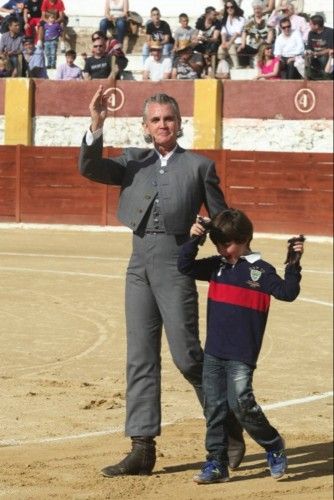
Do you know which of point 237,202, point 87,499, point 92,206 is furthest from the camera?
point 237,202

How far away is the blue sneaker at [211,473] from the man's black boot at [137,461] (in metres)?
0.17

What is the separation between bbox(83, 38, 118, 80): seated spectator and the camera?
515 centimetres

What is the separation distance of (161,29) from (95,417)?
1.61m

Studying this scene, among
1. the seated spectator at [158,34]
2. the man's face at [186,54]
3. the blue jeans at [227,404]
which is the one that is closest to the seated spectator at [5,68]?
the seated spectator at [158,34]

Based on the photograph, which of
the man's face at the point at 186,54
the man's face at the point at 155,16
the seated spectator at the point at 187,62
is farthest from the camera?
the man's face at the point at 186,54

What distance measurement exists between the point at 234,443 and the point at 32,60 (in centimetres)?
143

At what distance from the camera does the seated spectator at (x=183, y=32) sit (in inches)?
215

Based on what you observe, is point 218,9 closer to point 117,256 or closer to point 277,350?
point 277,350

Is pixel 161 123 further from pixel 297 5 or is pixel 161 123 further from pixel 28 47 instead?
pixel 297 5

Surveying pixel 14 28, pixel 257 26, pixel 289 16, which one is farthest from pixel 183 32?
pixel 14 28

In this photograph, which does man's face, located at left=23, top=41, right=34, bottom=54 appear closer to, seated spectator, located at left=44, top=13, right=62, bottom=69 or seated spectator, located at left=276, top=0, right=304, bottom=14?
seated spectator, located at left=44, top=13, right=62, bottom=69

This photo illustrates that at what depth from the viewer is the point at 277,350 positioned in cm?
884

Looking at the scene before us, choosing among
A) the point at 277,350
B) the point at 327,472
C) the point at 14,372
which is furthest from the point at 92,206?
the point at 327,472

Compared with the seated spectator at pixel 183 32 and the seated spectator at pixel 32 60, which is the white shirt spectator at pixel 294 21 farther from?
the seated spectator at pixel 32 60
